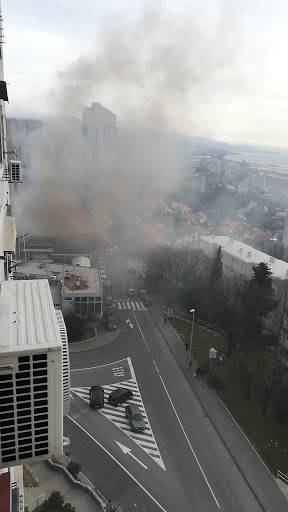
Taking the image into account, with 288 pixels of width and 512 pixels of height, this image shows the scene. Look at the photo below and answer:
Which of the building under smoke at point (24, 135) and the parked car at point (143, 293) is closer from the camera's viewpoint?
the parked car at point (143, 293)

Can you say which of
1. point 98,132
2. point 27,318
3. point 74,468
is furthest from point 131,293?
point 27,318

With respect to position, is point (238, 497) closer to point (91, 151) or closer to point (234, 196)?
point (91, 151)

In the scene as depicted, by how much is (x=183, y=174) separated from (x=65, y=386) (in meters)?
51.0

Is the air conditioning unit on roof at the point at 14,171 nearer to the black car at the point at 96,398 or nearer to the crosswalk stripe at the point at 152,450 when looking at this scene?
the black car at the point at 96,398

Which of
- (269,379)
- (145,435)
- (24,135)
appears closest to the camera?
(145,435)

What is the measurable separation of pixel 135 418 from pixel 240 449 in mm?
3115

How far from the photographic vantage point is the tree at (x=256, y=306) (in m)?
15.6

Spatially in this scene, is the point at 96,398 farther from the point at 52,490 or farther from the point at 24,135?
the point at 24,135

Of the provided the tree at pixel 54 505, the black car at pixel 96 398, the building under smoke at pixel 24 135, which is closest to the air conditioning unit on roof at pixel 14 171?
the tree at pixel 54 505

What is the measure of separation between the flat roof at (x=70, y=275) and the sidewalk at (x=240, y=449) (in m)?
6.19

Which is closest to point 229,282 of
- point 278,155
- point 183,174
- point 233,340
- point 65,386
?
point 233,340

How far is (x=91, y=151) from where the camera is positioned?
91.5ft

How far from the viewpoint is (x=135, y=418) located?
12.1 m

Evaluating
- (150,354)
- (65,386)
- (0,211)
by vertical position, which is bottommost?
(150,354)
